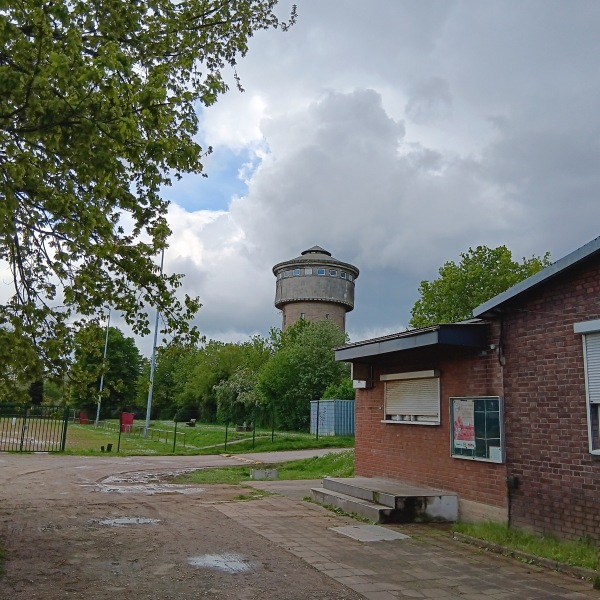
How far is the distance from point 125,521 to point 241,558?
3200mm

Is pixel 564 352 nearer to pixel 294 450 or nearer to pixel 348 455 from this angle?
pixel 348 455

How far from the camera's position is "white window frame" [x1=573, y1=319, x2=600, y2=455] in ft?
26.2

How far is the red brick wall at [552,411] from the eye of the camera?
26.6 ft

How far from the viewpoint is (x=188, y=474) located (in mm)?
18938

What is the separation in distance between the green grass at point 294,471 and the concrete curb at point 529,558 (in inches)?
288

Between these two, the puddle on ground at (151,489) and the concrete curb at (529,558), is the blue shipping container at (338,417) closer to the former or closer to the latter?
the puddle on ground at (151,489)

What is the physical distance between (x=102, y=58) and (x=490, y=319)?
7.26 metres

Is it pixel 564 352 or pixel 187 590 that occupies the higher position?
pixel 564 352

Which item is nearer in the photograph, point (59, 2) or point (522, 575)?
point (59, 2)

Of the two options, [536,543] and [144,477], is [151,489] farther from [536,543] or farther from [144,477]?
[536,543]

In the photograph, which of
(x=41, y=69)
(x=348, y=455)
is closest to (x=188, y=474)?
(x=348, y=455)

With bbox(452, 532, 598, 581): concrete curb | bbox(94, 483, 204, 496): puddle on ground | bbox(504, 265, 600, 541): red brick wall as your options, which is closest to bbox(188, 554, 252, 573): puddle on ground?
bbox(452, 532, 598, 581): concrete curb

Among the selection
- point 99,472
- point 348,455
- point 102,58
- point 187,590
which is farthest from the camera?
point 348,455

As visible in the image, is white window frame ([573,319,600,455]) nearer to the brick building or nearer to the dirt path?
the brick building
